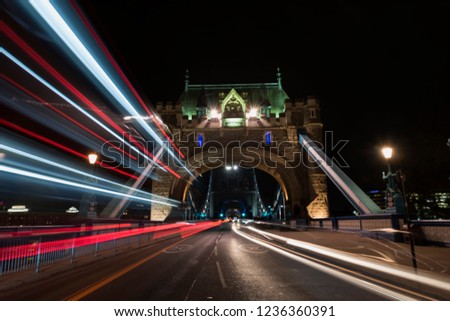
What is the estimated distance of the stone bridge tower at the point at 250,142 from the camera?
1432 inches

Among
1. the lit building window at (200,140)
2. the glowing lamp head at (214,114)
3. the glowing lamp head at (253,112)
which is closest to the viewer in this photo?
the lit building window at (200,140)

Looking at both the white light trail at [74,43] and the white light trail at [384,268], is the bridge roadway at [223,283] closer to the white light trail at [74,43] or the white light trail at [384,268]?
the white light trail at [384,268]

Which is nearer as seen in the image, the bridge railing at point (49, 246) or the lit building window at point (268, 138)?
the bridge railing at point (49, 246)

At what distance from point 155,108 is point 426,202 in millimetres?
33763

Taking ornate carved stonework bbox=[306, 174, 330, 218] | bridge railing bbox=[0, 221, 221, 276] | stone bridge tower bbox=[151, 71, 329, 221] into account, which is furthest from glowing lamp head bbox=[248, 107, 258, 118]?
bridge railing bbox=[0, 221, 221, 276]

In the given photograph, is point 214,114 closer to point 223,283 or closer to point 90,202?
point 90,202

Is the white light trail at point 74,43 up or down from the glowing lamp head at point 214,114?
down

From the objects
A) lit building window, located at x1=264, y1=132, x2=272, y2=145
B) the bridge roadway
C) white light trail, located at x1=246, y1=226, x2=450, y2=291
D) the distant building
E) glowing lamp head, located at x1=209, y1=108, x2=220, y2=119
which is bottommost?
→ the bridge roadway

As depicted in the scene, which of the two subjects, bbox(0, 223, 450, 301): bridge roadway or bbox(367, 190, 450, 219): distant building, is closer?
bbox(0, 223, 450, 301): bridge roadway

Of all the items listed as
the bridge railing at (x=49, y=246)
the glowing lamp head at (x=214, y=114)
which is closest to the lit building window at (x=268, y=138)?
the glowing lamp head at (x=214, y=114)

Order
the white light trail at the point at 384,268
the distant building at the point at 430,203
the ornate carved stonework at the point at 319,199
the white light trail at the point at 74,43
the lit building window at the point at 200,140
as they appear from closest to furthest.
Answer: the white light trail at the point at 384,268 → the white light trail at the point at 74,43 → the distant building at the point at 430,203 → the ornate carved stonework at the point at 319,199 → the lit building window at the point at 200,140

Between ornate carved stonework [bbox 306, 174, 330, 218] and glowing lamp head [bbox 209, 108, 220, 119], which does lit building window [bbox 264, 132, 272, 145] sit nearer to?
ornate carved stonework [bbox 306, 174, 330, 218]

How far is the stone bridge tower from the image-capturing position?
36.4 m

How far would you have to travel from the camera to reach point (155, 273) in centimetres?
779
